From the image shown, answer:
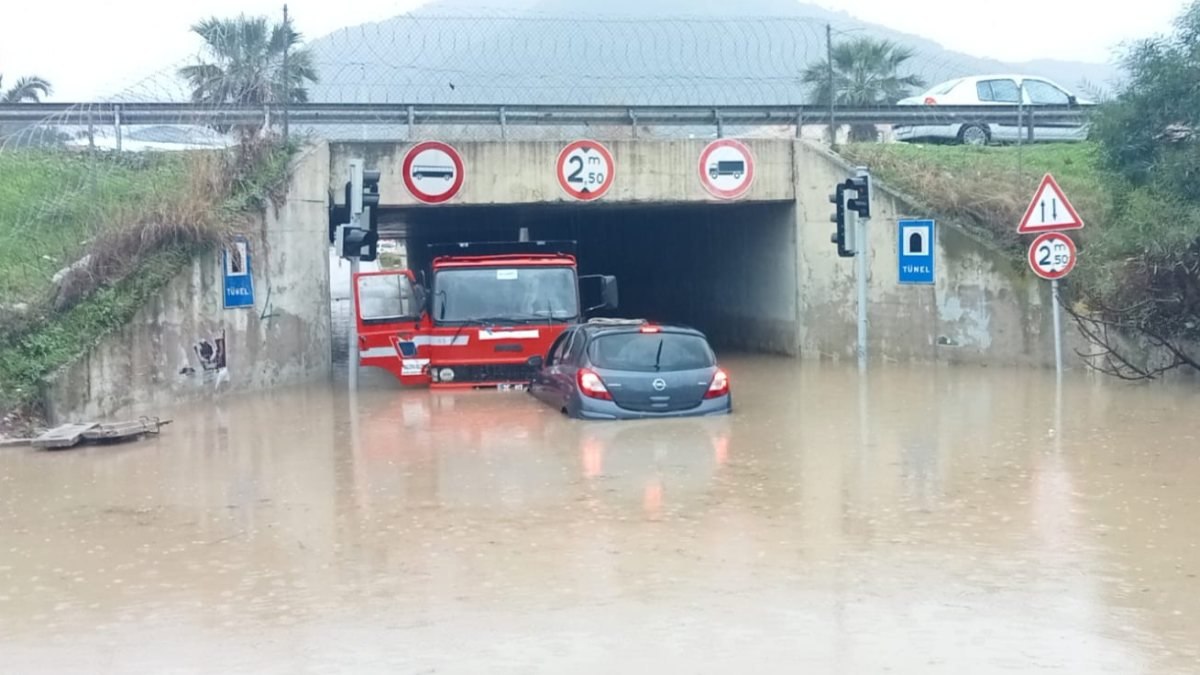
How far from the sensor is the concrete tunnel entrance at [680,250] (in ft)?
77.0

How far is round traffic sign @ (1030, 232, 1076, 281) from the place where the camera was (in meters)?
16.9

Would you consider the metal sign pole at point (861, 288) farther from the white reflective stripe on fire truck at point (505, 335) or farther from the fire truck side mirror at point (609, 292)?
the white reflective stripe on fire truck at point (505, 335)

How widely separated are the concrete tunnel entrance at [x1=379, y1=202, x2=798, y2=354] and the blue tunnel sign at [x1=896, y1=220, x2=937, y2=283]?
2847mm

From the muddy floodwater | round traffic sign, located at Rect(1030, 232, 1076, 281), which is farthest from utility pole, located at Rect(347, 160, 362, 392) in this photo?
round traffic sign, located at Rect(1030, 232, 1076, 281)

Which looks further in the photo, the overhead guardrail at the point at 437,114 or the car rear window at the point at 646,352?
the overhead guardrail at the point at 437,114

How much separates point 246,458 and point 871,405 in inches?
281

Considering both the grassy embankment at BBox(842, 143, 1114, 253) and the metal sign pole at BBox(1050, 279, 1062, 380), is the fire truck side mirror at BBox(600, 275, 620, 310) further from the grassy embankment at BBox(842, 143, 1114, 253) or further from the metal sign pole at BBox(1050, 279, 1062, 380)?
the metal sign pole at BBox(1050, 279, 1062, 380)

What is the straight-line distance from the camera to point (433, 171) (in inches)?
820

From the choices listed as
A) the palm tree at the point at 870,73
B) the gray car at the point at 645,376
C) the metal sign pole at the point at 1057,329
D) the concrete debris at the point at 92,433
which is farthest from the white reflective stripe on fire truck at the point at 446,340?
the palm tree at the point at 870,73

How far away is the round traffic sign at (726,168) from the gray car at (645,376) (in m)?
7.60

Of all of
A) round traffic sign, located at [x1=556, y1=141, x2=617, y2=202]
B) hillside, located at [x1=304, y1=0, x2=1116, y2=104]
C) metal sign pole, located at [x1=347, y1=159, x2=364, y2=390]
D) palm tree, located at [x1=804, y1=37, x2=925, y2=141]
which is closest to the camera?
metal sign pole, located at [x1=347, y1=159, x2=364, y2=390]

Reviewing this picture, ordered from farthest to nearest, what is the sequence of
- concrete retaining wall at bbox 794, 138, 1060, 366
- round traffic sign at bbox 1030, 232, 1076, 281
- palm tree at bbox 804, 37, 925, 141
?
palm tree at bbox 804, 37, 925, 141, concrete retaining wall at bbox 794, 138, 1060, 366, round traffic sign at bbox 1030, 232, 1076, 281

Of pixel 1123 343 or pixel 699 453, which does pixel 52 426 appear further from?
pixel 1123 343

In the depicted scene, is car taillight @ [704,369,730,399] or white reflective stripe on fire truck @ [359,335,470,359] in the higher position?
white reflective stripe on fire truck @ [359,335,470,359]
